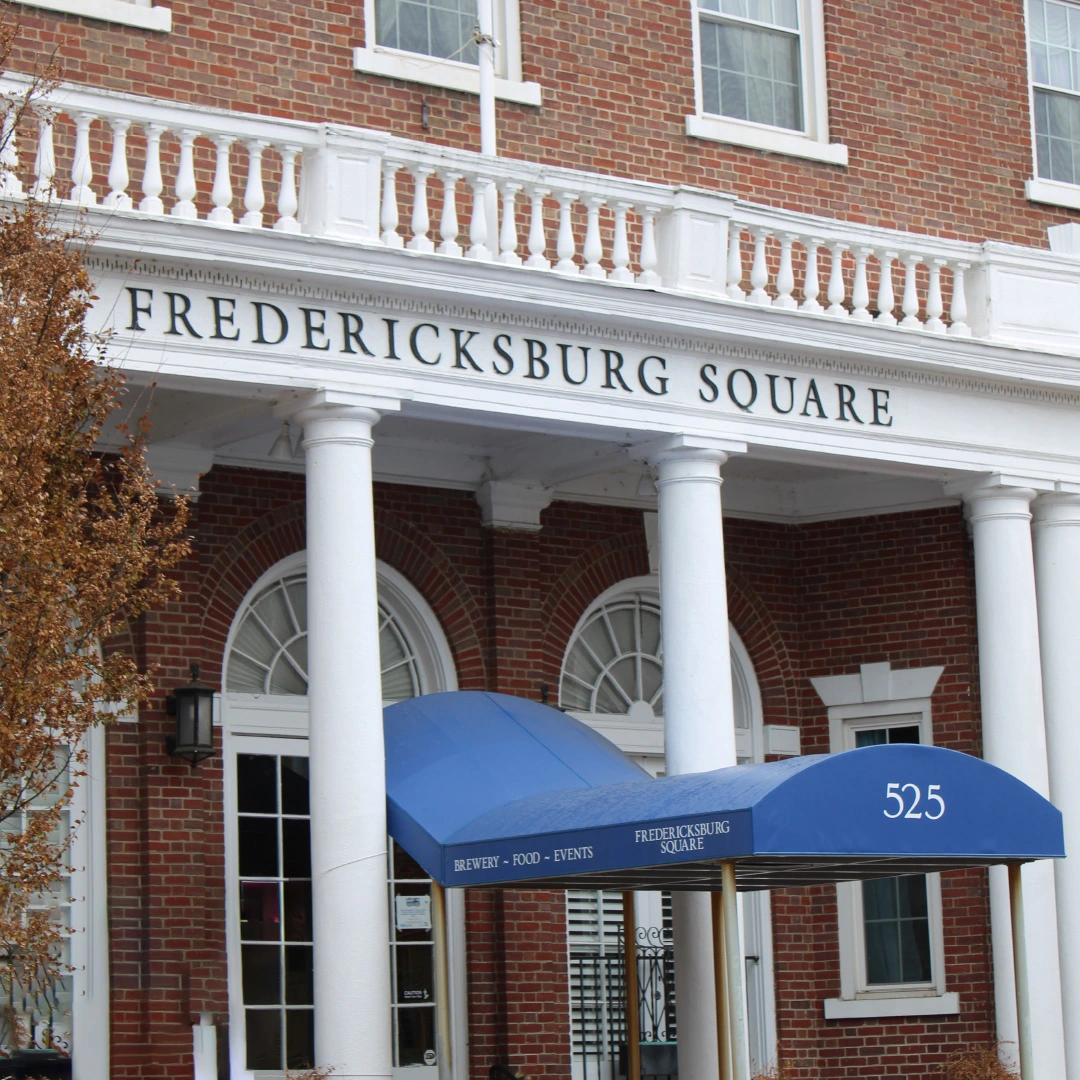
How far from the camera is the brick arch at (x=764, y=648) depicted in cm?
1698

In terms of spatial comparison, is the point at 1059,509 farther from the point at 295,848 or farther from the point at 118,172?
the point at 118,172

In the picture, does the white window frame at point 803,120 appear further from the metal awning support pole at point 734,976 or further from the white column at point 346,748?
the metal awning support pole at point 734,976

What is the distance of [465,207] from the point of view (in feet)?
49.5

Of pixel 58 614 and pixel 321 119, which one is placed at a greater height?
pixel 321 119

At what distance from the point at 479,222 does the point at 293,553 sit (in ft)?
9.48

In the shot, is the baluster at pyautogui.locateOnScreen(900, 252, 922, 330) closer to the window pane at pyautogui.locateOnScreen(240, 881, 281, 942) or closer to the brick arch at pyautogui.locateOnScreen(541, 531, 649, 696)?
the brick arch at pyautogui.locateOnScreen(541, 531, 649, 696)

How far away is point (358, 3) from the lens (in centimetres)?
1503

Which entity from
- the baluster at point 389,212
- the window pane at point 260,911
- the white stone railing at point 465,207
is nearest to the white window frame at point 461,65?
the white stone railing at point 465,207

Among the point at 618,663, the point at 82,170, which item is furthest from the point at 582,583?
the point at 82,170

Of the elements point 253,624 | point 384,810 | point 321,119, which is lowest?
point 384,810

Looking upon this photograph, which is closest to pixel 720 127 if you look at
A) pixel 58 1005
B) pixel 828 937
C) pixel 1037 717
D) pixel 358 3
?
pixel 358 3

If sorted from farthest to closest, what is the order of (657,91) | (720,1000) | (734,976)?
1. (657,91)
2. (720,1000)
3. (734,976)

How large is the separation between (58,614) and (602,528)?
7.67 m

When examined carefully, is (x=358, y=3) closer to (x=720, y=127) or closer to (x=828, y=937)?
(x=720, y=127)
